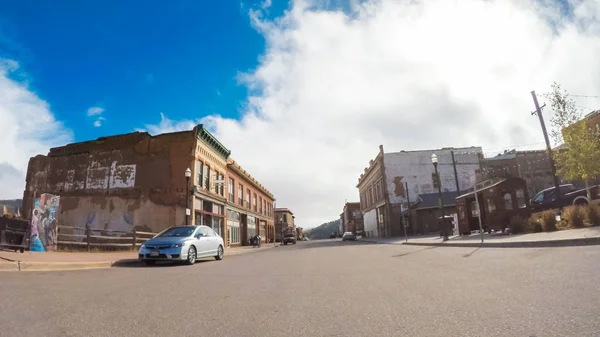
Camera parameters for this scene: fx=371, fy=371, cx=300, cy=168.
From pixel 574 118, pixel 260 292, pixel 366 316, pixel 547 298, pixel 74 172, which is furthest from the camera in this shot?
pixel 74 172

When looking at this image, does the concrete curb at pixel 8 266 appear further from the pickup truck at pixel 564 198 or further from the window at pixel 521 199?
the pickup truck at pixel 564 198

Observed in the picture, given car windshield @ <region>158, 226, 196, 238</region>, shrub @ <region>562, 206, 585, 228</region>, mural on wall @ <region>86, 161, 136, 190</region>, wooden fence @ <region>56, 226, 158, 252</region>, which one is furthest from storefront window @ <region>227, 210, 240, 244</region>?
shrub @ <region>562, 206, 585, 228</region>

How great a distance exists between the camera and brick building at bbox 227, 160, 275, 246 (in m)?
37.8

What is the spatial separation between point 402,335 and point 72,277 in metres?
8.05

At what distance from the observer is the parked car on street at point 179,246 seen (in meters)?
12.8

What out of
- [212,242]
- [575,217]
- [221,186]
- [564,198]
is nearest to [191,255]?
[212,242]

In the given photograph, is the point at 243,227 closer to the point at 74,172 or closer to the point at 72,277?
the point at 74,172

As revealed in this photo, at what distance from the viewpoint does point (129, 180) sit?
91.0ft

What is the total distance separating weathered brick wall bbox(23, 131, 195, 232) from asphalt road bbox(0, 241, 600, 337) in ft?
63.6

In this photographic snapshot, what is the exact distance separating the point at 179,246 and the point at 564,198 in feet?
77.2

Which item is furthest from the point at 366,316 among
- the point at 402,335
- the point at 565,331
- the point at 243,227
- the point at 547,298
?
the point at 243,227

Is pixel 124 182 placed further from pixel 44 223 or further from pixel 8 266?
pixel 8 266

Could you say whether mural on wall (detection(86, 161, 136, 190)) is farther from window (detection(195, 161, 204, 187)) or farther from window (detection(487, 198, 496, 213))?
window (detection(487, 198, 496, 213))

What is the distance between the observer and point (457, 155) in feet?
167
